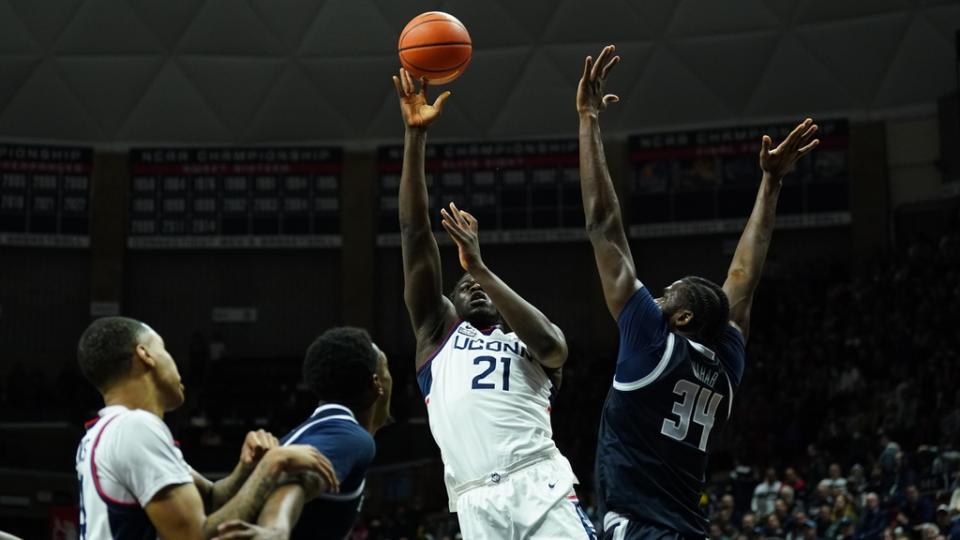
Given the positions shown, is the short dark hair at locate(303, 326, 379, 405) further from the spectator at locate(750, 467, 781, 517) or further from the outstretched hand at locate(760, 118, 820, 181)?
the spectator at locate(750, 467, 781, 517)

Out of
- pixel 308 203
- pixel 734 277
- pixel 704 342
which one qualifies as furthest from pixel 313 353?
pixel 308 203

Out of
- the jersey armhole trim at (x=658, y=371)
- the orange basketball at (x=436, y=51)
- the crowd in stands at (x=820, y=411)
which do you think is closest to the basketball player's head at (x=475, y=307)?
the jersey armhole trim at (x=658, y=371)

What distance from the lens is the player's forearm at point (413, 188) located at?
6.99m

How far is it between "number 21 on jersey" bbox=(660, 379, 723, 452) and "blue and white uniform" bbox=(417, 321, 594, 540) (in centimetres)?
102

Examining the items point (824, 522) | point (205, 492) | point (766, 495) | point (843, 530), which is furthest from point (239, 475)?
point (766, 495)

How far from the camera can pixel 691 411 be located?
18.4 ft

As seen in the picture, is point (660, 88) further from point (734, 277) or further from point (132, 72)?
point (734, 277)

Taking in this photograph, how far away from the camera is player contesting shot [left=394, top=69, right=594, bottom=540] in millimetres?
6352

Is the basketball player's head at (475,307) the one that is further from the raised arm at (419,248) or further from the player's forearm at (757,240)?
the player's forearm at (757,240)

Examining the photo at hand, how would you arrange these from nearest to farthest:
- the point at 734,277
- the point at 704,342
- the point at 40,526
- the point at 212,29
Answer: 1. the point at 704,342
2. the point at 734,277
3. the point at 40,526
4. the point at 212,29

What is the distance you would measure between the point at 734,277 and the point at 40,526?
2256 cm

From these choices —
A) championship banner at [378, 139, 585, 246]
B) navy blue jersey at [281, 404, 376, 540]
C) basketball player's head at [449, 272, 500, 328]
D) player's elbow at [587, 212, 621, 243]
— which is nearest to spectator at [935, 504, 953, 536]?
basketball player's head at [449, 272, 500, 328]

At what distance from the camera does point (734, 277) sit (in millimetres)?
6594

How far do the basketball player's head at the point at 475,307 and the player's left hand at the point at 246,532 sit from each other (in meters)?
2.89
